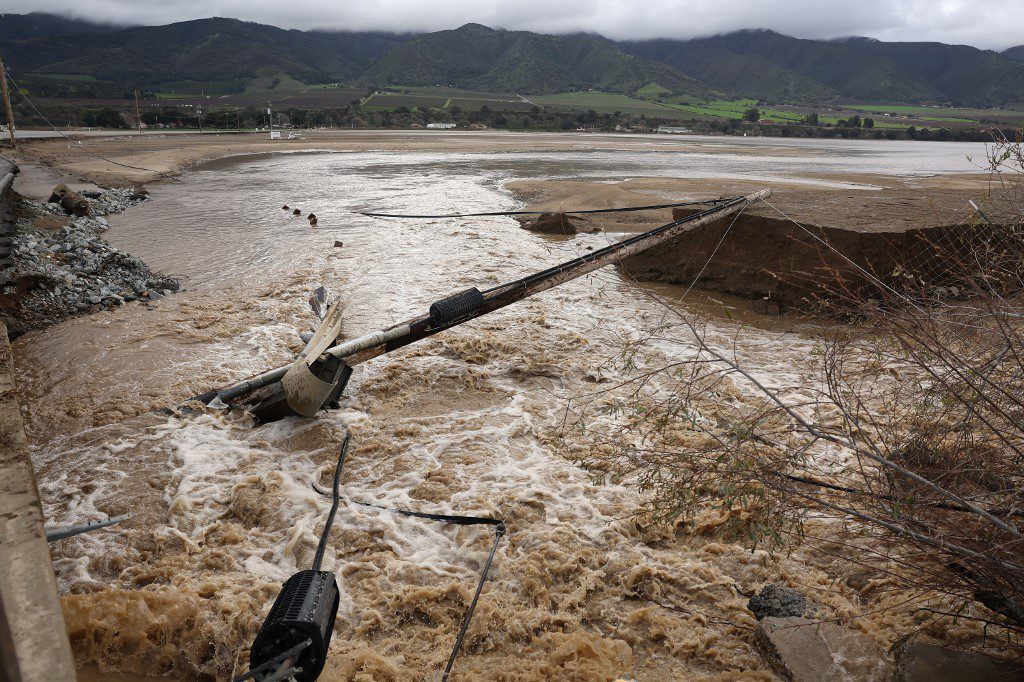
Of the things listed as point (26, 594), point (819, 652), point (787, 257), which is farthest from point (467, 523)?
point (787, 257)

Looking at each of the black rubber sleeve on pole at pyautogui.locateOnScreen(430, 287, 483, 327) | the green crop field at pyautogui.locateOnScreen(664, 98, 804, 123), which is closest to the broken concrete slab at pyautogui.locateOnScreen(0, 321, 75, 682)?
the black rubber sleeve on pole at pyautogui.locateOnScreen(430, 287, 483, 327)

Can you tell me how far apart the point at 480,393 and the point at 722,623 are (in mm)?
3494

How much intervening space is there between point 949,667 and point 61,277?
34.5 ft

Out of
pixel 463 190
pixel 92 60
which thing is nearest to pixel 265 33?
pixel 92 60

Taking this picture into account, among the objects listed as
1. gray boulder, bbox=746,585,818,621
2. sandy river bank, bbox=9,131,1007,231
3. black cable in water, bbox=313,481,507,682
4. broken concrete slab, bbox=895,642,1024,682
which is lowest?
black cable in water, bbox=313,481,507,682

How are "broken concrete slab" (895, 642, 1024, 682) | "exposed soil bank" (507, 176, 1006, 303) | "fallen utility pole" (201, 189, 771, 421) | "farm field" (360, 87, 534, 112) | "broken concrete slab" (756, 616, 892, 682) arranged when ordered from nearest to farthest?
"broken concrete slab" (895, 642, 1024, 682), "broken concrete slab" (756, 616, 892, 682), "fallen utility pole" (201, 189, 771, 421), "exposed soil bank" (507, 176, 1006, 303), "farm field" (360, 87, 534, 112)

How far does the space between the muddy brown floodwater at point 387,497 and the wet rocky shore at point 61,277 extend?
15.4 inches

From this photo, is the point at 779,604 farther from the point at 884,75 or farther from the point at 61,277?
the point at 884,75

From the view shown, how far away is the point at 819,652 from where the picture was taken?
2914 millimetres

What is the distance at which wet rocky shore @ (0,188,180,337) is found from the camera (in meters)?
7.65

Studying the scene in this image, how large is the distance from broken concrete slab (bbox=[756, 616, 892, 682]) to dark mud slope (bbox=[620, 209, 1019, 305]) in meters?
4.91

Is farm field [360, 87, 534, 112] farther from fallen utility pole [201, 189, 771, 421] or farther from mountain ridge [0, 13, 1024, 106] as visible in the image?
fallen utility pole [201, 189, 771, 421]

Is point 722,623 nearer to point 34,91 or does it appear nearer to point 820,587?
point 820,587

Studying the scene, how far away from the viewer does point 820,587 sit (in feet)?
11.8
